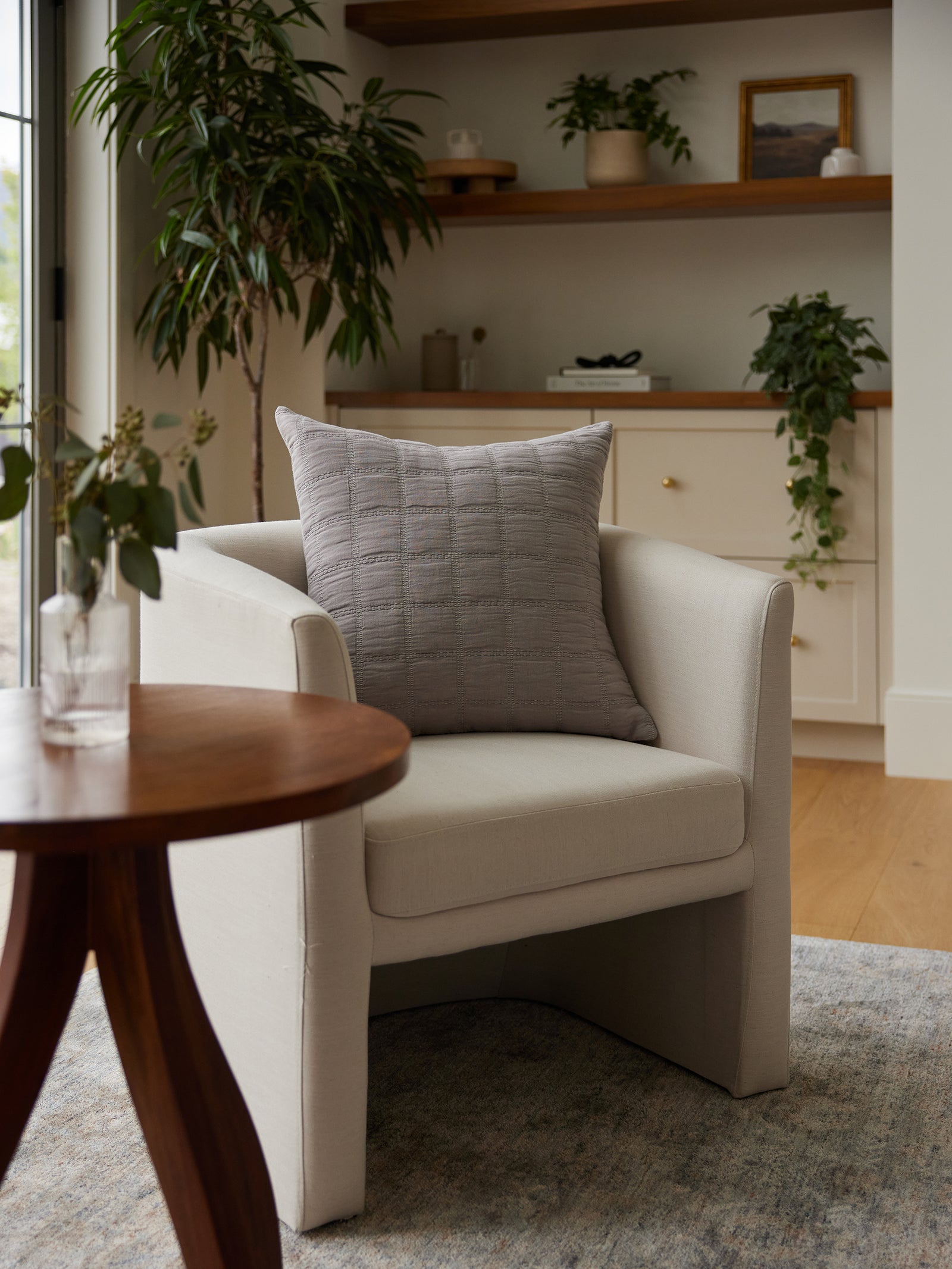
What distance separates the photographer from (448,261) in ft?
14.4

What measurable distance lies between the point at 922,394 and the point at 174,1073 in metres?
2.89

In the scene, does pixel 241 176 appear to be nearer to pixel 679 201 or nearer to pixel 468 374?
pixel 468 374

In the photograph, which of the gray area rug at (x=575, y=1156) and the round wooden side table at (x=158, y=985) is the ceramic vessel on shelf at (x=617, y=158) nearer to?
the gray area rug at (x=575, y=1156)

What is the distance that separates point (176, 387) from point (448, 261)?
1170 millimetres

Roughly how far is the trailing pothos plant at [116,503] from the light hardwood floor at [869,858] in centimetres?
126

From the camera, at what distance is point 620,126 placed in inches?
158

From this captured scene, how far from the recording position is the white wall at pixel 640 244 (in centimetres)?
400

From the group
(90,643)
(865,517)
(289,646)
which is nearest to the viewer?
(90,643)

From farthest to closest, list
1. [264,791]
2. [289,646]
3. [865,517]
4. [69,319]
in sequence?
Result: [865,517]
[69,319]
[289,646]
[264,791]

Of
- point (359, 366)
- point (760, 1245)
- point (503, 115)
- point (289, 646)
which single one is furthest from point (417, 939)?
point (503, 115)

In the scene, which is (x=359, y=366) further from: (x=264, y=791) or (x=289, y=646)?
(x=264, y=791)

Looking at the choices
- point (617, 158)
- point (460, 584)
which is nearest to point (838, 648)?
point (617, 158)

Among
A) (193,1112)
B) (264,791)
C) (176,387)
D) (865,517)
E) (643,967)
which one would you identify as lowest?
(643,967)

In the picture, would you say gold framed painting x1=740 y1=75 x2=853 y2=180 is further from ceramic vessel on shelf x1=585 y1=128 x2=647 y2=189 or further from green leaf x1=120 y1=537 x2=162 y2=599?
green leaf x1=120 y1=537 x2=162 y2=599
